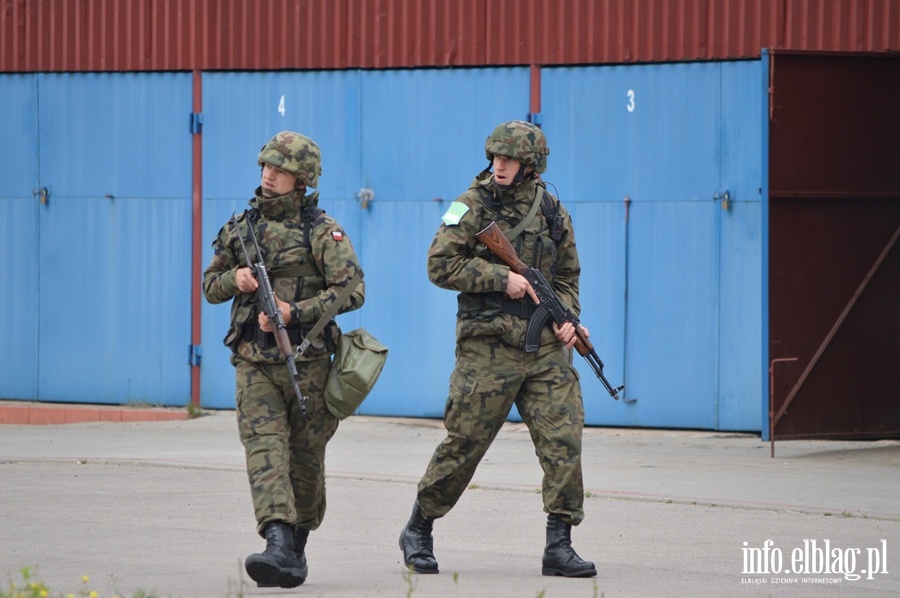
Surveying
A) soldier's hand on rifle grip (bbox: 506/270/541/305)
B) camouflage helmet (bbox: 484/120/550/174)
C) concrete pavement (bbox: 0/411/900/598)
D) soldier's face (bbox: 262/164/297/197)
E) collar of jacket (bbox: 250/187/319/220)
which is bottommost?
concrete pavement (bbox: 0/411/900/598)

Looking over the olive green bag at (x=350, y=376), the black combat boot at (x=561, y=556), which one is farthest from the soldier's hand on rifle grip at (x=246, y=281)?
the black combat boot at (x=561, y=556)

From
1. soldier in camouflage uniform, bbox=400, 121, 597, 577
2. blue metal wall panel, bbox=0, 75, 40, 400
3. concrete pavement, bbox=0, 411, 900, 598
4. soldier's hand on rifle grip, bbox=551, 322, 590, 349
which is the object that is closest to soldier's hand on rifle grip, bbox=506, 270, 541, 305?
soldier in camouflage uniform, bbox=400, 121, 597, 577

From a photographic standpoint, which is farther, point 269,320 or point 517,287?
point 517,287

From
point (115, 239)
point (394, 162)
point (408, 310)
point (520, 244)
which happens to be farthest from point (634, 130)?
point (520, 244)

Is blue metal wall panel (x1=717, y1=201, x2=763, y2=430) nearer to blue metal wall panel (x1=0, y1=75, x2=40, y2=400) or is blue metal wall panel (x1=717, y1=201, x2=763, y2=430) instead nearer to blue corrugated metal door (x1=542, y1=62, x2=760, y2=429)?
blue corrugated metal door (x1=542, y1=62, x2=760, y2=429)

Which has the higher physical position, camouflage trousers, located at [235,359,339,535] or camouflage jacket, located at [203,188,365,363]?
camouflage jacket, located at [203,188,365,363]

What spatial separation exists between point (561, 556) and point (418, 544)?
2.05 ft

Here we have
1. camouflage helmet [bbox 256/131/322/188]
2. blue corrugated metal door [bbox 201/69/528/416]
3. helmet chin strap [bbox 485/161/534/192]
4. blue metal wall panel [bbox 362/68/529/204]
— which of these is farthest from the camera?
blue corrugated metal door [bbox 201/69/528/416]

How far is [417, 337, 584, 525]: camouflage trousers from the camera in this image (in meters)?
6.50

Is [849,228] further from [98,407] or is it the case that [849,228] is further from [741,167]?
[98,407]

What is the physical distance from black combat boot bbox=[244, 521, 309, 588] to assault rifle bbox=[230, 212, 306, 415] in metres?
0.49

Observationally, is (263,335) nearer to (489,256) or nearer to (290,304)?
(290,304)

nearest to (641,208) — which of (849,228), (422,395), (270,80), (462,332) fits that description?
(849,228)

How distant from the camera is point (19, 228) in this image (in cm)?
1427
